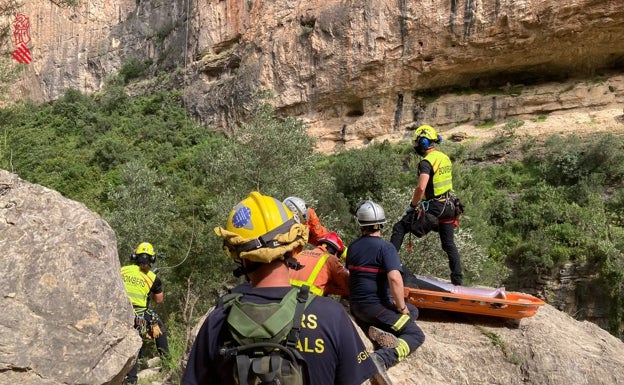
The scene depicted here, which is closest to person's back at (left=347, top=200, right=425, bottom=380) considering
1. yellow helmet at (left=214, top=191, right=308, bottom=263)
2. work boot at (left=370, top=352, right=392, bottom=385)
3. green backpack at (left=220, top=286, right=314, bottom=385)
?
work boot at (left=370, top=352, right=392, bottom=385)

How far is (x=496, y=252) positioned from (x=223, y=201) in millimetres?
10575

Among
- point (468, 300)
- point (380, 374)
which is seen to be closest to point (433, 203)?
point (468, 300)

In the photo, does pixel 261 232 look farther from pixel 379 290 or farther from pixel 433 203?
pixel 433 203

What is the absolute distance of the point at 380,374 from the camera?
313cm

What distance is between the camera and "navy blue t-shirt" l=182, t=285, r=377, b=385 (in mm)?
1683

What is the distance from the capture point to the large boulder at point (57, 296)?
3.24 meters

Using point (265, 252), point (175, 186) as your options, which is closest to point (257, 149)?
point (175, 186)

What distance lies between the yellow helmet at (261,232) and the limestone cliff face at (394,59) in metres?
19.4

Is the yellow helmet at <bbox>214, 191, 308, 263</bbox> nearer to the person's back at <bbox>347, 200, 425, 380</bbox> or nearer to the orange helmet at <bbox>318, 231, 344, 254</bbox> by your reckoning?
the person's back at <bbox>347, 200, 425, 380</bbox>

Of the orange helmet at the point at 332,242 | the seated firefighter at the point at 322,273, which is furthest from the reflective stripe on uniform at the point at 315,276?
the orange helmet at the point at 332,242

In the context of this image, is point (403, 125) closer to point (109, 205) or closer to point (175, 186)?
point (175, 186)

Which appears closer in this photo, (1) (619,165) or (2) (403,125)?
(1) (619,165)

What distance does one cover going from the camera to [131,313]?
154 inches

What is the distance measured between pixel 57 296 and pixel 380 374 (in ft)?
8.19
